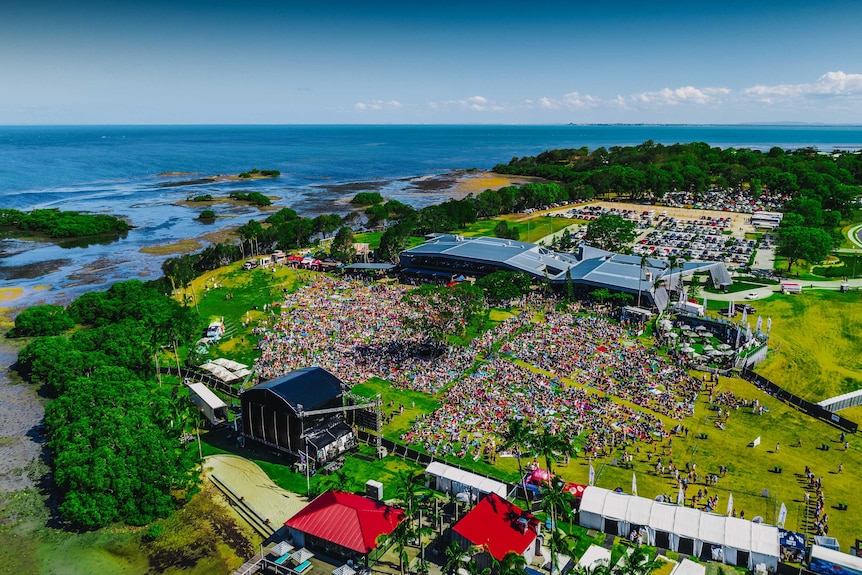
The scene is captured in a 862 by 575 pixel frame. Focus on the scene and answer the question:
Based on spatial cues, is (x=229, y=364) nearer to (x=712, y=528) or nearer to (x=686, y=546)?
(x=686, y=546)

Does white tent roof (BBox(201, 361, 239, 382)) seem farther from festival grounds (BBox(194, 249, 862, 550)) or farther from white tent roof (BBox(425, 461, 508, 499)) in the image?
white tent roof (BBox(425, 461, 508, 499))

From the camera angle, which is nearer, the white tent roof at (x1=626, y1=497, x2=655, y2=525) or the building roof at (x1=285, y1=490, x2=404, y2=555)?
the building roof at (x1=285, y1=490, x2=404, y2=555)

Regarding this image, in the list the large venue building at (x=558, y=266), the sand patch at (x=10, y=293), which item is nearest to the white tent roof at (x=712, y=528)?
the large venue building at (x=558, y=266)

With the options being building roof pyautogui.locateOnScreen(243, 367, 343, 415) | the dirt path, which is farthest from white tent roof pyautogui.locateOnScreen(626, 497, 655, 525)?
the dirt path

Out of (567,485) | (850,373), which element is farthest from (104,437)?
(850,373)

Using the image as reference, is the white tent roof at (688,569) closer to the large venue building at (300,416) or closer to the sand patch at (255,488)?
the sand patch at (255,488)

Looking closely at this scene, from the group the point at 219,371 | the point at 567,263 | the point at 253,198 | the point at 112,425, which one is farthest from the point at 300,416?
the point at 253,198

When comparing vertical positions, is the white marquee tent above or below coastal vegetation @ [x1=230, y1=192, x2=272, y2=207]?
below
